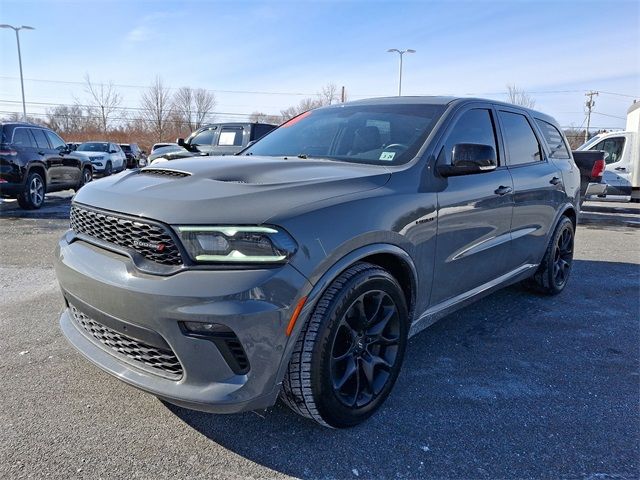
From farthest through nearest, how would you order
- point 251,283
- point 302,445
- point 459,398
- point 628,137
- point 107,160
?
point 107,160 → point 628,137 → point 459,398 → point 302,445 → point 251,283

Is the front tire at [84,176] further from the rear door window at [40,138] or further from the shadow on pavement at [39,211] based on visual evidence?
the rear door window at [40,138]

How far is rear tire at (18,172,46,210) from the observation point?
10.0 metres

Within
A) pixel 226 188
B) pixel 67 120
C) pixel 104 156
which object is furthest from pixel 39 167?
pixel 67 120

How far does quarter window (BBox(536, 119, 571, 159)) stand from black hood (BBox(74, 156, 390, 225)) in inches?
102

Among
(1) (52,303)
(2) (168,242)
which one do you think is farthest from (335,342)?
(1) (52,303)

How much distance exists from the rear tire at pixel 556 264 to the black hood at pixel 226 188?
262 centimetres

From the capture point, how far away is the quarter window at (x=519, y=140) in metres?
3.87

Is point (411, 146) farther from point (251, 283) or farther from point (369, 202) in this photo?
point (251, 283)

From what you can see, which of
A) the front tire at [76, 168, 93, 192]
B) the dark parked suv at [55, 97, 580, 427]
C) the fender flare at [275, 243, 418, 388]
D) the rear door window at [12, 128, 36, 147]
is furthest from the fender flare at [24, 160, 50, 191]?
the fender flare at [275, 243, 418, 388]

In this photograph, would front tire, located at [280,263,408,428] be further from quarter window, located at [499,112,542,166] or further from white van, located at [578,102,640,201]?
white van, located at [578,102,640,201]

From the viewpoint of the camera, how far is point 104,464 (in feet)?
7.05

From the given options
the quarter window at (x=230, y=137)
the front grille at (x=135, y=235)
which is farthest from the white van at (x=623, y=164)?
the front grille at (x=135, y=235)

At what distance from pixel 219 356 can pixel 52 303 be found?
2999mm

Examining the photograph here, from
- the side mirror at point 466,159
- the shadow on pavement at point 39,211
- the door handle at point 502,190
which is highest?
the side mirror at point 466,159
